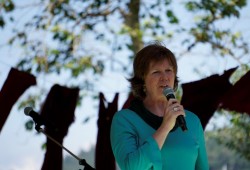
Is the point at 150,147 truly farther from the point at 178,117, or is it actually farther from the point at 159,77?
the point at 159,77

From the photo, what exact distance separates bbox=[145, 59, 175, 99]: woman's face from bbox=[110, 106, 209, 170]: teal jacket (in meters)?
0.12

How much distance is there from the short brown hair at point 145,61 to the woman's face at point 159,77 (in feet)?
0.07

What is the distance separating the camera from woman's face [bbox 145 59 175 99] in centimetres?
188

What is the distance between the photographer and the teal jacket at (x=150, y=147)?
5.46 feet

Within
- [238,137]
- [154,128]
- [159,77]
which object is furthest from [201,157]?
[238,137]

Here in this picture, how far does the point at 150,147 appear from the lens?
166cm

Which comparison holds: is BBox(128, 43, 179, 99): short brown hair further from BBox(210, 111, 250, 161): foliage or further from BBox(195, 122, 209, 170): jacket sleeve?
BBox(210, 111, 250, 161): foliage

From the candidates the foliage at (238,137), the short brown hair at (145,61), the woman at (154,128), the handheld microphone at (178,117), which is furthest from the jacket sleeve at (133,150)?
the foliage at (238,137)

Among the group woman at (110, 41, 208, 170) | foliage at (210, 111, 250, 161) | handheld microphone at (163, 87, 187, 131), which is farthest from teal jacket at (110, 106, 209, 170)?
foliage at (210, 111, 250, 161)

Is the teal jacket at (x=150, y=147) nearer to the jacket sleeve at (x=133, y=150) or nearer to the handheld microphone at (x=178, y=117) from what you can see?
the jacket sleeve at (x=133, y=150)

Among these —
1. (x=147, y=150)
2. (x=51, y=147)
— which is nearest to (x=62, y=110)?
(x=51, y=147)

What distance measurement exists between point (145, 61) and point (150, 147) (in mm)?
413

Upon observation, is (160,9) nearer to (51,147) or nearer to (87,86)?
(87,86)

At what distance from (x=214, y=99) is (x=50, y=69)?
3.60 m
